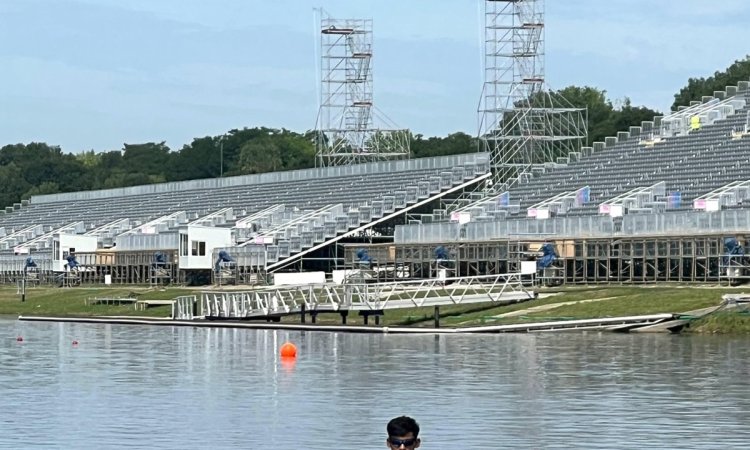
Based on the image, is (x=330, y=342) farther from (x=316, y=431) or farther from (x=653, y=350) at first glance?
(x=316, y=431)

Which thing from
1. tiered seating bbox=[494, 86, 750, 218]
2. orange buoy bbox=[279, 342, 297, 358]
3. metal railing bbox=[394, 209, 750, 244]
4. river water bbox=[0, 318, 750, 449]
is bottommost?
river water bbox=[0, 318, 750, 449]

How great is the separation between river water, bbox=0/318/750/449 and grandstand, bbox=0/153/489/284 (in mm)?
49998

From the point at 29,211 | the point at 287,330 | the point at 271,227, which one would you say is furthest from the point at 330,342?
the point at 29,211

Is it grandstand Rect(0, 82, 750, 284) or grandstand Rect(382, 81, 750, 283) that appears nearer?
grandstand Rect(382, 81, 750, 283)

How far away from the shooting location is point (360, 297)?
266ft

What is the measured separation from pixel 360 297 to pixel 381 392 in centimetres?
3475

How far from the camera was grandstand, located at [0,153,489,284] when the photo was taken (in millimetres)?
121250

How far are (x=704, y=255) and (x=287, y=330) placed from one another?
23031 mm

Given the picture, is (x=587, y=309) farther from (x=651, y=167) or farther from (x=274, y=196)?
(x=274, y=196)

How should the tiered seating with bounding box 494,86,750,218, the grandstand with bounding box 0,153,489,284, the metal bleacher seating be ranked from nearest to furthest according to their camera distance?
1. the tiered seating with bounding box 494,86,750,218
2. the grandstand with bounding box 0,153,489,284
3. the metal bleacher seating

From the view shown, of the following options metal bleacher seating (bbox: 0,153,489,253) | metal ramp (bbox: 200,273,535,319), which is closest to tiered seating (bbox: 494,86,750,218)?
metal bleacher seating (bbox: 0,153,489,253)

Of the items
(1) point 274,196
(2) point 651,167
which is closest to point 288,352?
(2) point 651,167

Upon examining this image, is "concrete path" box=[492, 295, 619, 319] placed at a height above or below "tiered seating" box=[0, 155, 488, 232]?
below

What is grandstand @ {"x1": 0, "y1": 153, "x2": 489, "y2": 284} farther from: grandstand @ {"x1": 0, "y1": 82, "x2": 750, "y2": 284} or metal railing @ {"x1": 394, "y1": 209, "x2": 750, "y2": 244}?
metal railing @ {"x1": 394, "y1": 209, "x2": 750, "y2": 244}
